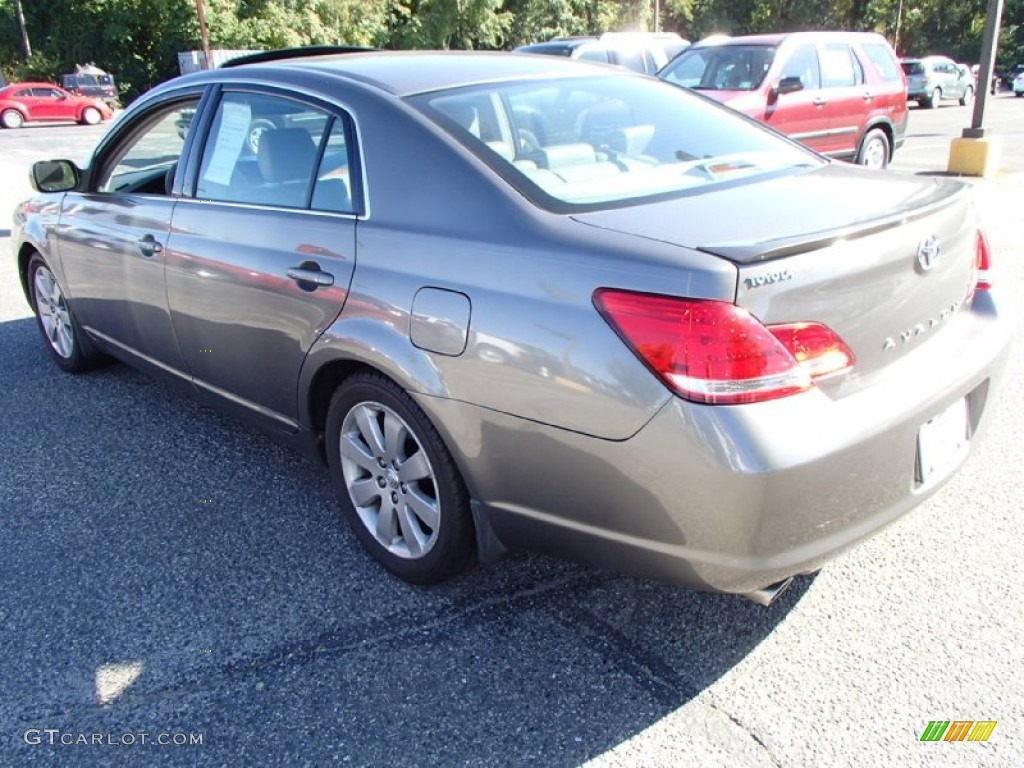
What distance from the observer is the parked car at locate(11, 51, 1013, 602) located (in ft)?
6.65

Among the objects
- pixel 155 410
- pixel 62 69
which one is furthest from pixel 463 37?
pixel 155 410

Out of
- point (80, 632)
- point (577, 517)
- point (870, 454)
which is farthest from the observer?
point (80, 632)

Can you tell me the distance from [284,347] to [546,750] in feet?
5.20

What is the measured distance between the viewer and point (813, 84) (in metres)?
Answer: 9.78

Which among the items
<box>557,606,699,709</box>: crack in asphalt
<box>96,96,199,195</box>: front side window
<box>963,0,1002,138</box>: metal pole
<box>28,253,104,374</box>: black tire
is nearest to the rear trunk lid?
<box>557,606,699,709</box>: crack in asphalt

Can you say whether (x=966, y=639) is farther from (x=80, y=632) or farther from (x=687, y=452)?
(x=80, y=632)

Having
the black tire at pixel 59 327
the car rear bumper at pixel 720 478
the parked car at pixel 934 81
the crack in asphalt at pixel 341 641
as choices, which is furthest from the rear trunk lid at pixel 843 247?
the parked car at pixel 934 81

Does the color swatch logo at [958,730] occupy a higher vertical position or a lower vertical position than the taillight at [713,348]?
lower

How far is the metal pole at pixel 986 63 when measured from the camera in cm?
942

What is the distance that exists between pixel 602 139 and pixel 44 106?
31.3 metres

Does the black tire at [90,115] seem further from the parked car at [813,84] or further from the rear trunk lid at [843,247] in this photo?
the rear trunk lid at [843,247]

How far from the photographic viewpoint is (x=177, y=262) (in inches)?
136

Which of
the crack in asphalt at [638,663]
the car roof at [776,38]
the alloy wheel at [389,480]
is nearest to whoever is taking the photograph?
the crack in asphalt at [638,663]

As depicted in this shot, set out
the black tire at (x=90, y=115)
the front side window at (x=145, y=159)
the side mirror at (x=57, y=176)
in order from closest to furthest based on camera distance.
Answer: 1. the front side window at (x=145, y=159)
2. the side mirror at (x=57, y=176)
3. the black tire at (x=90, y=115)
